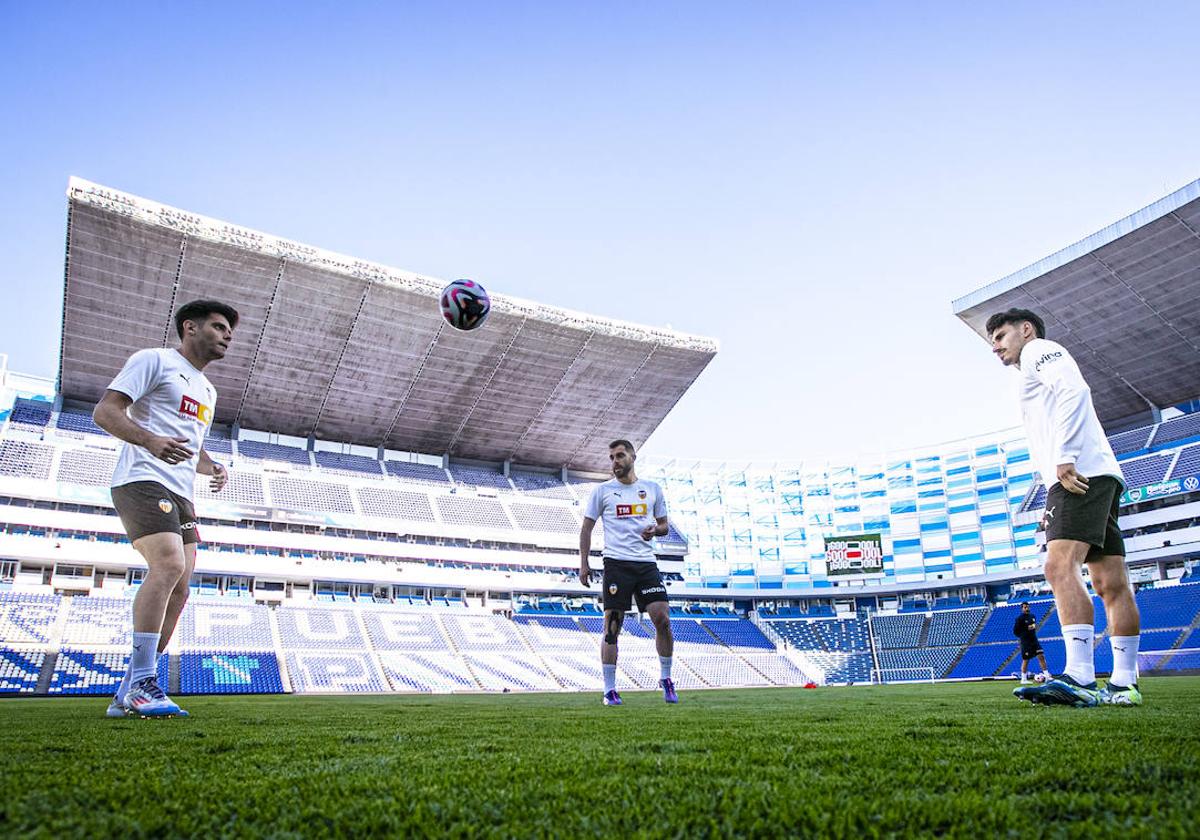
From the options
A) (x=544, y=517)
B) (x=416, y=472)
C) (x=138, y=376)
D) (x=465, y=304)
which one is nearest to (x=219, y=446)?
(x=416, y=472)

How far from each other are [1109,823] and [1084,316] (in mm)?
38606

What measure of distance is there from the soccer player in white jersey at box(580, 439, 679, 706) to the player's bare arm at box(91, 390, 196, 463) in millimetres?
3747

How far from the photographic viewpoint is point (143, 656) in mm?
4391

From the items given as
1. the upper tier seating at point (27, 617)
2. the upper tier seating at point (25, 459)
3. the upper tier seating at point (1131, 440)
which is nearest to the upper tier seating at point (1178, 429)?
the upper tier seating at point (1131, 440)

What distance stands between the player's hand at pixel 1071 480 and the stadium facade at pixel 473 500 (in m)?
27.0

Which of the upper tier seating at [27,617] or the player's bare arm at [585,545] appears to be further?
the upper tier seating at [27,617]

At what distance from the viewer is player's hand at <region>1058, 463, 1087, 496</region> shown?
14.3 feet

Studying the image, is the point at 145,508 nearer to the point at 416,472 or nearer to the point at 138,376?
the point at 138,376

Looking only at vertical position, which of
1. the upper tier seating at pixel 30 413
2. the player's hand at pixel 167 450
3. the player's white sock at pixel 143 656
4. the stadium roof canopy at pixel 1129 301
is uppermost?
the stadium roof canopy at pixel 1129 301

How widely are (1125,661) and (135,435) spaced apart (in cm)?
574

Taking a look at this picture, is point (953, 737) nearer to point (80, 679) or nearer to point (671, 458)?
point (80, 679)

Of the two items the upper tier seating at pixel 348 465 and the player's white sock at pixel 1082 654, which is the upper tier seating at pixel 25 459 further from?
the player's white sock at pixel 1082 654

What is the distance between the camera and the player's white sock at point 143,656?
14.3 feet

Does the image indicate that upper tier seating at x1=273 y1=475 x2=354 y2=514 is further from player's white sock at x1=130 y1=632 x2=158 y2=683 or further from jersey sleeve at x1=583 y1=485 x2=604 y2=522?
player's white sock at x1=130 y1=632 x2=158 y2=683
